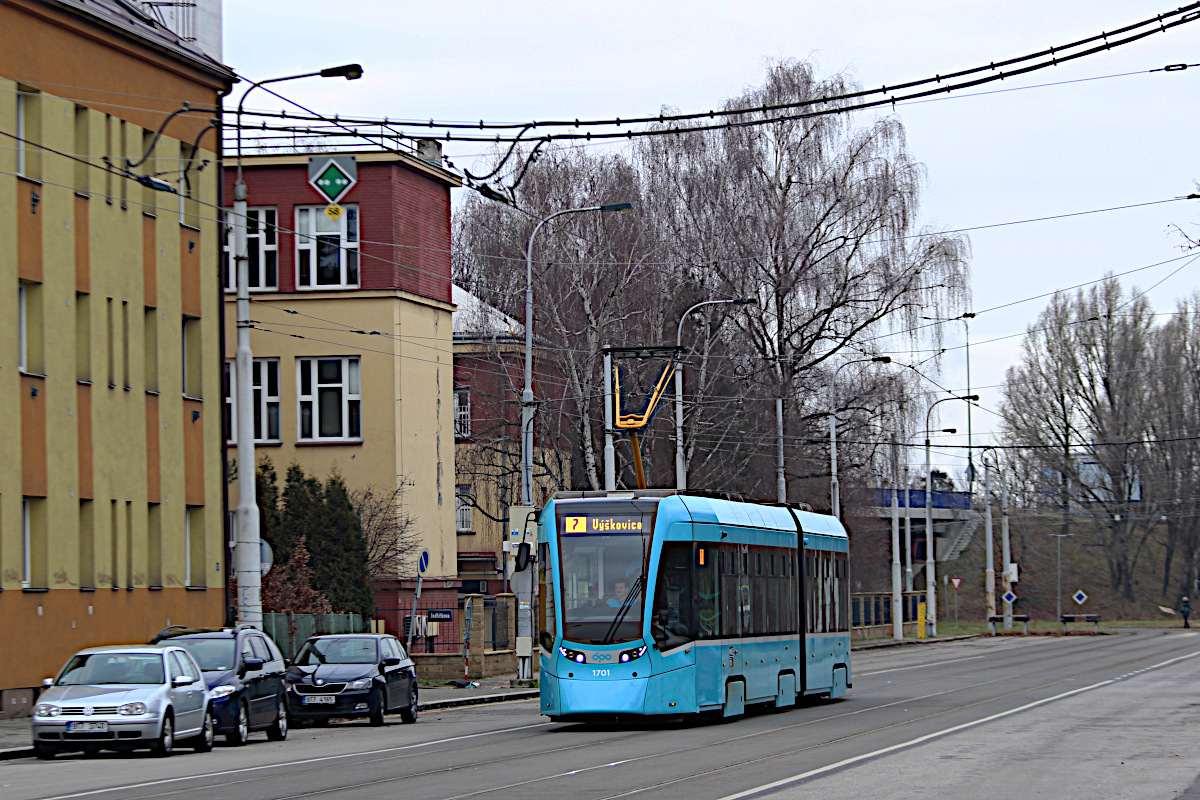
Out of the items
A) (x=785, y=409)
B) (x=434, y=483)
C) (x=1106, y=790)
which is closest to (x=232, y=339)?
(x=434, y=483)

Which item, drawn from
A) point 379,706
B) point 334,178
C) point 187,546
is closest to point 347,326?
point 187,546

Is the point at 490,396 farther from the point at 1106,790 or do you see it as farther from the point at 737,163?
the point at 1106,790

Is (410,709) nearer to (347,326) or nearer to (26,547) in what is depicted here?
(26,547)

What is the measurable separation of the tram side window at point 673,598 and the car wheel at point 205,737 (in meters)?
5.75

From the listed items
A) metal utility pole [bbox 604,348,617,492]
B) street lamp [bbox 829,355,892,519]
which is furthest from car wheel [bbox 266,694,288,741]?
street lamp [bbox 829,355,892,519]

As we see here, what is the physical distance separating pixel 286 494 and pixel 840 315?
21.6 metres

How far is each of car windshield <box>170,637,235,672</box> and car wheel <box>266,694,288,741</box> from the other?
1.36 meters

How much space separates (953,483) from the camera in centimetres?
10106

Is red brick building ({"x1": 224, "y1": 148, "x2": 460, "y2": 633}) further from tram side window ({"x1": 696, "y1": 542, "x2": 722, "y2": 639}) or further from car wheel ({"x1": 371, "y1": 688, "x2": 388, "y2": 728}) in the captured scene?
tram side window ({"x1": 696, "y1": 542, "x2": 722, "y2": 639})

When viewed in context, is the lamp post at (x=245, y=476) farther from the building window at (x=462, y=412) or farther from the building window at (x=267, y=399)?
the building window at (x=462, y=412)

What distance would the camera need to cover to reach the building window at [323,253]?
164ft

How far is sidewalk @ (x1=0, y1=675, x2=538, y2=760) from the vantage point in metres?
22.9

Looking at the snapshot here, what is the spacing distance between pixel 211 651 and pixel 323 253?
29.2m

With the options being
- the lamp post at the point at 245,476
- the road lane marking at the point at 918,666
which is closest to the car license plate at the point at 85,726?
the lamp post at the point at 245,476
